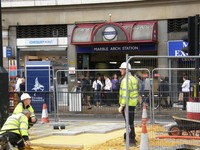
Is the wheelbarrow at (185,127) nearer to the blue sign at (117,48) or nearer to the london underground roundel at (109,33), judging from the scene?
the london underground roundel at (109,33)

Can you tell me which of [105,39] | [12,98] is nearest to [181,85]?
[12,98]

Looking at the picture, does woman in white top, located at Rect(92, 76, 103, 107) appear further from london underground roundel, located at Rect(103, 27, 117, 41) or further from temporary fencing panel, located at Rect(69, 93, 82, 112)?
london underground roundel, located at Rect(103, 27, 117, 41)

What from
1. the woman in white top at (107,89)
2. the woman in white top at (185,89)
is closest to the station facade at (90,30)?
the woman in white top at (107,89)

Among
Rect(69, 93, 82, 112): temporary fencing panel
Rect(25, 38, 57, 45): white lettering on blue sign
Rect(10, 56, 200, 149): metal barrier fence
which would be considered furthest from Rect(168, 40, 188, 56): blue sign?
Rect(69, 93, 82, 112): temporary fencing panel

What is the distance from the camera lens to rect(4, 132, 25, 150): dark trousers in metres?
9.05

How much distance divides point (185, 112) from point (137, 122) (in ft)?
6.84

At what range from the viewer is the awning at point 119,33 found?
81.4ft

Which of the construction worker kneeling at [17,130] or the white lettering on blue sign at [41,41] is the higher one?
the white lettering on blue sign at [41,41]

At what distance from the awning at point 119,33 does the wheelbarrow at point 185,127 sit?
1463 centimetres

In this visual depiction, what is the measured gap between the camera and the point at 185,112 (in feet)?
35.0

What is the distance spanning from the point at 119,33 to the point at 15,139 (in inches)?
653

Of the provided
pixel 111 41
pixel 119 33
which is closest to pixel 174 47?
pixel 119 33

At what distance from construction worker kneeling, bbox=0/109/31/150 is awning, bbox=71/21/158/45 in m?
16.3

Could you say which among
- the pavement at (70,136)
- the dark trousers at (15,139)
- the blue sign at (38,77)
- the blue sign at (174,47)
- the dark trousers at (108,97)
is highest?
the blue sign at (174,47)
